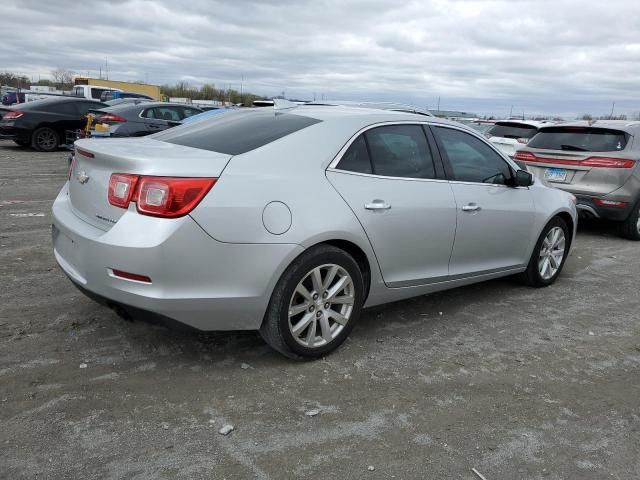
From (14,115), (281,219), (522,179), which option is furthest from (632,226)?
(14,115)

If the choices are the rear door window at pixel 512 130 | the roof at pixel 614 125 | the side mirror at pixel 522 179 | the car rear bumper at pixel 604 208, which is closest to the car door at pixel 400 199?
the side mirror at pixel 522 179

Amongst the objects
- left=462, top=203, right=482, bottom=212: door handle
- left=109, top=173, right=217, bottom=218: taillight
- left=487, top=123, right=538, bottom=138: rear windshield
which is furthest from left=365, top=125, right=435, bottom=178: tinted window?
left=487, top=123, right=538, bottom=138: rear windshield

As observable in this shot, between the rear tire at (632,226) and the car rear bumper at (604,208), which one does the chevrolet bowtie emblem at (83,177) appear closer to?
the car rear bumper at (604,208)

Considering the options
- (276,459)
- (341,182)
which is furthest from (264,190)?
(276,459)

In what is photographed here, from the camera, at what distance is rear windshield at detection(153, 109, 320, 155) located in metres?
3.59

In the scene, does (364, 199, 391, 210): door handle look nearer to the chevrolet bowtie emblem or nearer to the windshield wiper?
the chevrolet bowtie emblem

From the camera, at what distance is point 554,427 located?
3.10 metres

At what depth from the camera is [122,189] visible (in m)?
3.17

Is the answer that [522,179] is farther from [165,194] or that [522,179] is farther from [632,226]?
[632,226]

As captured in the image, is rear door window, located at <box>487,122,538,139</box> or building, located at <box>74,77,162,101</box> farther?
building, located at <box>74,77,162,101</box>

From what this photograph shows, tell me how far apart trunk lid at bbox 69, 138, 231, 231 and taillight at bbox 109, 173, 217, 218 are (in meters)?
0.04

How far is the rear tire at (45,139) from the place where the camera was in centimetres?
1539

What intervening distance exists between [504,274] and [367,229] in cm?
193

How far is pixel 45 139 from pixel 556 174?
13165mm
